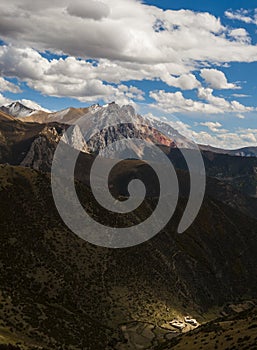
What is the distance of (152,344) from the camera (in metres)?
122

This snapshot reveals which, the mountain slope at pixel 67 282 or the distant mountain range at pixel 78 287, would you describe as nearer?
the distant mountain range at pixel 78 287

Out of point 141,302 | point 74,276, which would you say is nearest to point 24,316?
point 74,276

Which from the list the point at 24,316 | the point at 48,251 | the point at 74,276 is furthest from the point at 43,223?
the point at 24,316

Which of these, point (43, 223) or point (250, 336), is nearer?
point (250, 336)

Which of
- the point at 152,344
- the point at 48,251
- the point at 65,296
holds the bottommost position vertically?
the point at 152,344

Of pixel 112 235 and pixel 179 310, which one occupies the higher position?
pixel 112 235

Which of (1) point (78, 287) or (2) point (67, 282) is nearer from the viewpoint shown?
(2) point (67, 282)

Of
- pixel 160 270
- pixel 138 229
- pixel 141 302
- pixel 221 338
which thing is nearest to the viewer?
pixel 221 338

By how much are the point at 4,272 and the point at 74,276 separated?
80.0 ft

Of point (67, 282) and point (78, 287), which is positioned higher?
point (67, 282)

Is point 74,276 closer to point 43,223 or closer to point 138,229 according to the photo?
point 43,223

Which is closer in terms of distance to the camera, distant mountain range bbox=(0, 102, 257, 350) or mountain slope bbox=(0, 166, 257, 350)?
distant mountain range bbox=(0, 102, 257, 350)

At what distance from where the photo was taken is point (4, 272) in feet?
421

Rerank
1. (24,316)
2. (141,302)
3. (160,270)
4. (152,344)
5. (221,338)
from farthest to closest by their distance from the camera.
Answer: (160,270), (141,302), (152,344), (24,316), (221,338)
